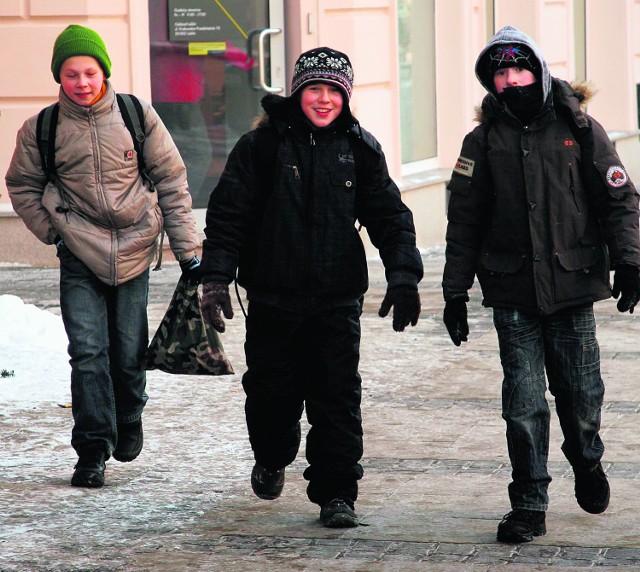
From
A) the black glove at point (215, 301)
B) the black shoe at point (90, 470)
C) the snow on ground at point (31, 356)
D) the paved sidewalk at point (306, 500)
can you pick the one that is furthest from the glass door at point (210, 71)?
the black glove at point (215, 301)

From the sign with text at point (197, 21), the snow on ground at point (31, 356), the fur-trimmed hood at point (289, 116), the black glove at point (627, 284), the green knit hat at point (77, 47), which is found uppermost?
the sign with text at point (197, 21)

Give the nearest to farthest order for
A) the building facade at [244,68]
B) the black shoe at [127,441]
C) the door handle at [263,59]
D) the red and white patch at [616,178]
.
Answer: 1. the red and white patch at [616,178]
2. the black shoe at [127,441]
3. the building facade at [244,68]
4. the door handle at [263,59]

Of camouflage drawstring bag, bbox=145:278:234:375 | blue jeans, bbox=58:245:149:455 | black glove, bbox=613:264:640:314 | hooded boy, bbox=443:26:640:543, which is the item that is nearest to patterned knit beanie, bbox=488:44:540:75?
hooded boy, bbox=443:26:640:543

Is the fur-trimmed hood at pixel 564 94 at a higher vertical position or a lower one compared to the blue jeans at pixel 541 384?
higher

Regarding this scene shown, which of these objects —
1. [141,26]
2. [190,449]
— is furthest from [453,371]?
[141,26]

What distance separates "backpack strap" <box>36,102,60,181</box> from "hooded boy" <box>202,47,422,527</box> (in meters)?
0.79

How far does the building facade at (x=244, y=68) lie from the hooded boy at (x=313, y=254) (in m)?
6.15

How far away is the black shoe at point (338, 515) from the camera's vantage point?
479 cm

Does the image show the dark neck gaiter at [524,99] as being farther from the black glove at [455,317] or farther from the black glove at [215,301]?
the black glove at [215,301]

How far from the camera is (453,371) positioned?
7.49m

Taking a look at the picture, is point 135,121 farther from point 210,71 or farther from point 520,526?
point 210,71

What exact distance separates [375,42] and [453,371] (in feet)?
16.9

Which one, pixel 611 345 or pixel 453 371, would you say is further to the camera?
pixel 611 345

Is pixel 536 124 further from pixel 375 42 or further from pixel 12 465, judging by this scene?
pixel 375 42
